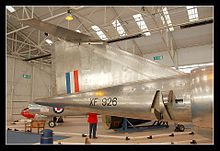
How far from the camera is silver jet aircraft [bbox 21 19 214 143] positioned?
3104 millimetres

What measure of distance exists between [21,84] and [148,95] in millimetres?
20245

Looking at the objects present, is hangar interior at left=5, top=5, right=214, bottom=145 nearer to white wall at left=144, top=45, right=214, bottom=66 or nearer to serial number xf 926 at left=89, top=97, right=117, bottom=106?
white wall at left=144, top=45, right=214, bottom=66

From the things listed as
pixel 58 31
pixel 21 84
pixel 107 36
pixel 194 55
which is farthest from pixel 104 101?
pixel 21 84

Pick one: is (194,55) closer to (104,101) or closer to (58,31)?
(104,101)

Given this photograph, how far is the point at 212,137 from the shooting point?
289 cm

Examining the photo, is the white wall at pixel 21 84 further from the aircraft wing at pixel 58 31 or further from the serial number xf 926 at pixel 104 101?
the serial number xf 926 at pixel 104 101

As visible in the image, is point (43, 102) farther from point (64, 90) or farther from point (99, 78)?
point (99, 78)

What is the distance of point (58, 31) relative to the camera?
4.42 meters

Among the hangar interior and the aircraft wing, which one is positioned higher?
the hangar interior

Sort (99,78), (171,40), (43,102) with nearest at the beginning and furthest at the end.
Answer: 1. (99,78)
2. (43,102)
3. (171,40)

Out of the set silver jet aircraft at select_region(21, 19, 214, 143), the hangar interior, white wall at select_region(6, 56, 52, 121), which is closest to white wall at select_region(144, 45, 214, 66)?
the hangar interior

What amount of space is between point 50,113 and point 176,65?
49.6 feet

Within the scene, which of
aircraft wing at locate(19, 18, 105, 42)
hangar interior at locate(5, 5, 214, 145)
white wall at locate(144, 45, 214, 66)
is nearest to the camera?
aircraft wing at locate(19, 18, 105, 42)
